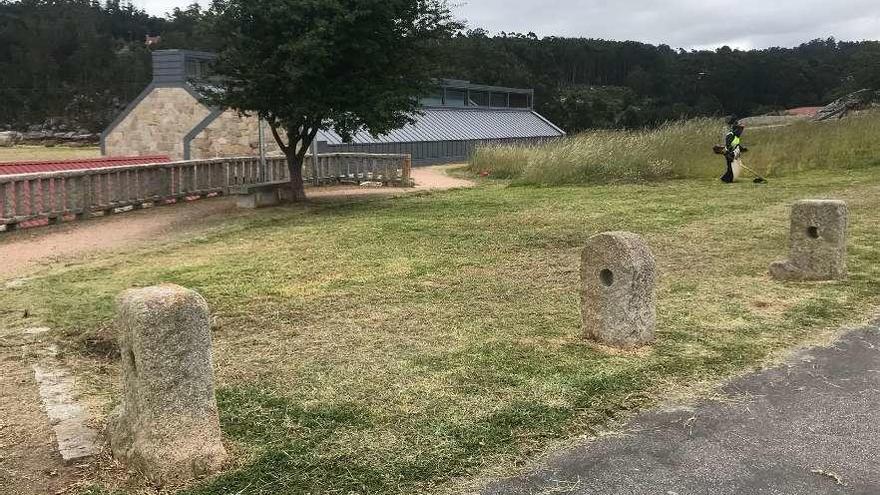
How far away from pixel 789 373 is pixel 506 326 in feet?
6.35

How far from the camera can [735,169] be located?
15.6 m

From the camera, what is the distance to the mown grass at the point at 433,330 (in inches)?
137

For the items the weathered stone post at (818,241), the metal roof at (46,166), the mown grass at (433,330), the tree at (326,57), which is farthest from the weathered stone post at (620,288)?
the metal roof at (46,166)

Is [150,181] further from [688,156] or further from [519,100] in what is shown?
[519,100]

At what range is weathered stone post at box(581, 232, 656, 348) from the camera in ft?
15.4

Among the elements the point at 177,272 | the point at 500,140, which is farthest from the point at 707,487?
the point at 500,140

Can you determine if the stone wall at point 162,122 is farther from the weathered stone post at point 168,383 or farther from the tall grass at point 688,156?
the weathered stone post at point 168,383

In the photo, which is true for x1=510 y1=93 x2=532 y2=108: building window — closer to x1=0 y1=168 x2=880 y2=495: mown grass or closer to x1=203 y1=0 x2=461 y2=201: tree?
x1=203 y1=0 x2=461 y2=201: tree

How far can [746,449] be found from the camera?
345cm

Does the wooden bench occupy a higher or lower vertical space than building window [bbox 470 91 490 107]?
lower

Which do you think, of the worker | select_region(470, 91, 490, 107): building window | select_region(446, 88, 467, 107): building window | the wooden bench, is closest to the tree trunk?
the wooden bench

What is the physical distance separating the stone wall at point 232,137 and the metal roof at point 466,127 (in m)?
2.17

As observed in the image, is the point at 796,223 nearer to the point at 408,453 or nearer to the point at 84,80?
the point at 408,453

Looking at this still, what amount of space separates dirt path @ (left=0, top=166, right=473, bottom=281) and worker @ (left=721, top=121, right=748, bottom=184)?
9790 mm
